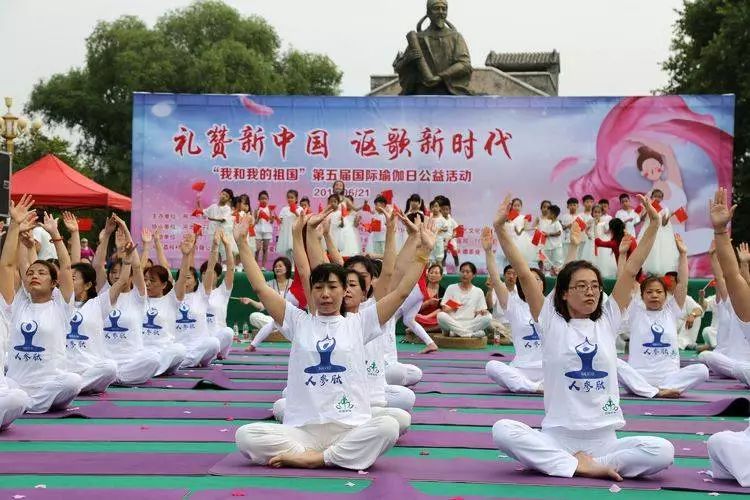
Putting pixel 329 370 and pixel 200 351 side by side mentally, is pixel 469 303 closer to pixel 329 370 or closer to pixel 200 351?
pixel 200 351

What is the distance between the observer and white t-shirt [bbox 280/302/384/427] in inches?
229

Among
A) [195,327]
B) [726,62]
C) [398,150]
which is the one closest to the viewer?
[195,327]

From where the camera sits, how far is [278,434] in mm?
5801

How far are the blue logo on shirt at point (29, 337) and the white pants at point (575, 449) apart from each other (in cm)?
340

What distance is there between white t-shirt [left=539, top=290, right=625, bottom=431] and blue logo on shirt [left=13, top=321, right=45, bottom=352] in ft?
11.9

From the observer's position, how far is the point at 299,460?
18.9 feet

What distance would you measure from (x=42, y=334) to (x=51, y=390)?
0.46 metres

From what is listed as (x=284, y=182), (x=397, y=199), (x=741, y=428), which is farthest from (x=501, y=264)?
(x=741, y=428)

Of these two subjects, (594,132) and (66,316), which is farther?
(594,132)

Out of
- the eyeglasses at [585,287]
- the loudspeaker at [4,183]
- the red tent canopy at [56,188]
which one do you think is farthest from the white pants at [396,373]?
the red tent canopy at [56,188]

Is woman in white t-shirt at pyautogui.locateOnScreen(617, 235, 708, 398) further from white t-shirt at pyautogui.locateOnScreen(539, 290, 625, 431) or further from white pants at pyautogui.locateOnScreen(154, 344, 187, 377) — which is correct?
white pants at pyautogui.locateOnScreen(154, 344, 187, 377)

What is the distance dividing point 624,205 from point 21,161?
2353 centimetres

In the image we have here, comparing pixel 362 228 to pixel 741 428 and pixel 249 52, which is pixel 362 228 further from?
pixel 249 52

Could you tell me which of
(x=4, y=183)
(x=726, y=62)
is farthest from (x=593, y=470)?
(x=726, y=62)
